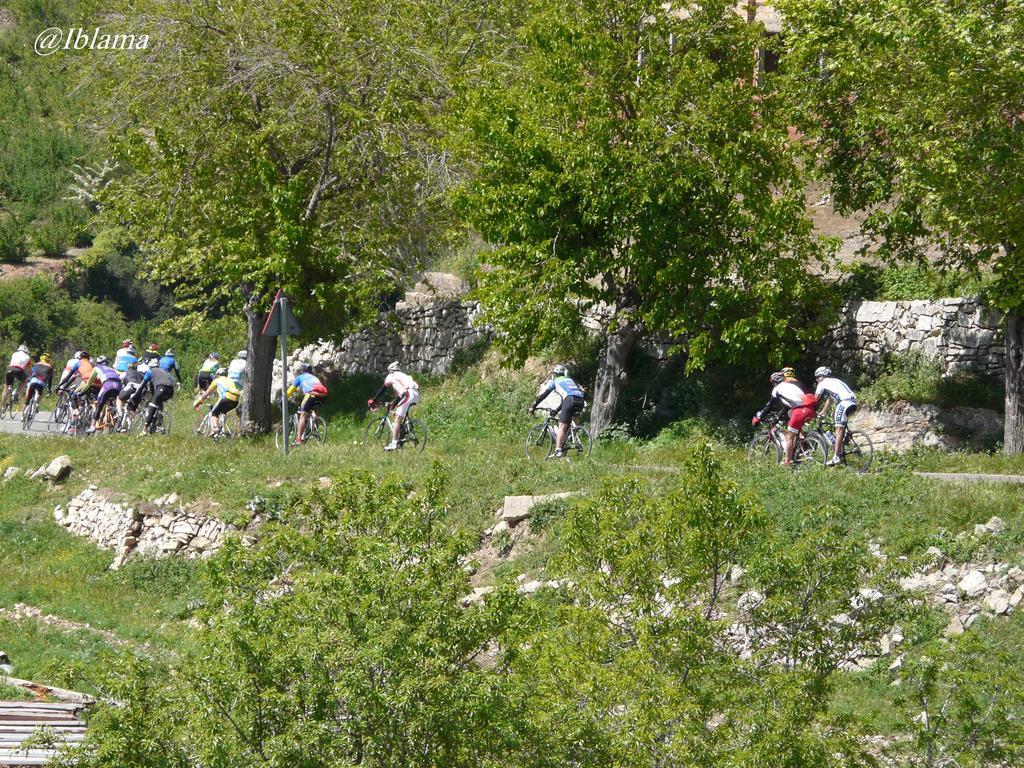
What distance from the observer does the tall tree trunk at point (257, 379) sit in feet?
88.7

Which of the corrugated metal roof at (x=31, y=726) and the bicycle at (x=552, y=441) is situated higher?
the bicycle at (x=552, y=441)

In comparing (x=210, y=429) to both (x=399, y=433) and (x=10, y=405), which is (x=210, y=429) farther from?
(x=10, y=405)

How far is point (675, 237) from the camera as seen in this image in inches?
892

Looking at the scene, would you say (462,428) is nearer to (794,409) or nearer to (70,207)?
(794,409)

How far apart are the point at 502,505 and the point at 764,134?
8.43 meters

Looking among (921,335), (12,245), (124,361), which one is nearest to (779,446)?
(921,335)

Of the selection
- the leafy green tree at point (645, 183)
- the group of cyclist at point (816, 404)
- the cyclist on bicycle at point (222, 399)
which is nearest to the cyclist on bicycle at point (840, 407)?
the group of cyclist at point (816, 404)

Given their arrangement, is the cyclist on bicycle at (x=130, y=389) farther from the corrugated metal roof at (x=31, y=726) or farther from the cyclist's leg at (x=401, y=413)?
the corrugated metal roof at (x=31, y=726)

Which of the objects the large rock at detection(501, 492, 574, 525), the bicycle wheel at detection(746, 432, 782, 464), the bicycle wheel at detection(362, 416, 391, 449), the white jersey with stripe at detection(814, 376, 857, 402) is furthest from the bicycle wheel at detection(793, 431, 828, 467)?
the bicycle wheel at detection(362, 416, 391, 449)

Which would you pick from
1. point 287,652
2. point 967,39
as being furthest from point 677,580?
point 967,39

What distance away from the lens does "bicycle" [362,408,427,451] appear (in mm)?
22281

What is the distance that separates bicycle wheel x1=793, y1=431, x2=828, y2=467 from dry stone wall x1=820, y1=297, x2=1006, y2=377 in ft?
14.6

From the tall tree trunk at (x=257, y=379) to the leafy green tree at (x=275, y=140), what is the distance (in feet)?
0.23

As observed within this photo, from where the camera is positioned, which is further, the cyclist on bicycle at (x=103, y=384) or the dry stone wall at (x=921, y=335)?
the cyclist on bicycle at (x=103, y=384)
